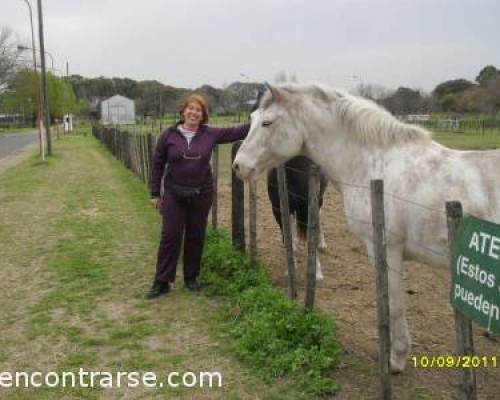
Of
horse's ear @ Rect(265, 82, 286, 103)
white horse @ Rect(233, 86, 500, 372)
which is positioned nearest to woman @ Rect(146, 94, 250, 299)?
white horse @ Rect(233, 86, 500, 372)

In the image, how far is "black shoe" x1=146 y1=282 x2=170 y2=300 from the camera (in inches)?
203

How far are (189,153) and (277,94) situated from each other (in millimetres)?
1386

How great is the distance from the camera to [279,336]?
3893mm

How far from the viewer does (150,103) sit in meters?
86.3

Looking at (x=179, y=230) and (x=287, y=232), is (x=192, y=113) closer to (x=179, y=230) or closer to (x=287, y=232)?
(x=179, y=230)

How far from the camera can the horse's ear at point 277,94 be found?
3.67m

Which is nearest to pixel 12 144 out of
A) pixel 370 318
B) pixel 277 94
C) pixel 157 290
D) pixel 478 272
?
pixel 157 290

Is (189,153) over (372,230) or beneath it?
over

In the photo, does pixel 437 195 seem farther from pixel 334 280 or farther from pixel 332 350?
pixel 334 280

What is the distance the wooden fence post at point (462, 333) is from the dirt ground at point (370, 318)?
82 cm

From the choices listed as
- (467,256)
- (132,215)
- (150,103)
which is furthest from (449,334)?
(150,103)

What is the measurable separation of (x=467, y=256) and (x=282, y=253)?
4.31 metres

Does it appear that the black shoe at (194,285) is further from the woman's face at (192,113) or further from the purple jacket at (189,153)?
the woman's face at (192,113)

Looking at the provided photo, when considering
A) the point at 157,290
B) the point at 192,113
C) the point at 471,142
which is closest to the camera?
the point at 192,113
